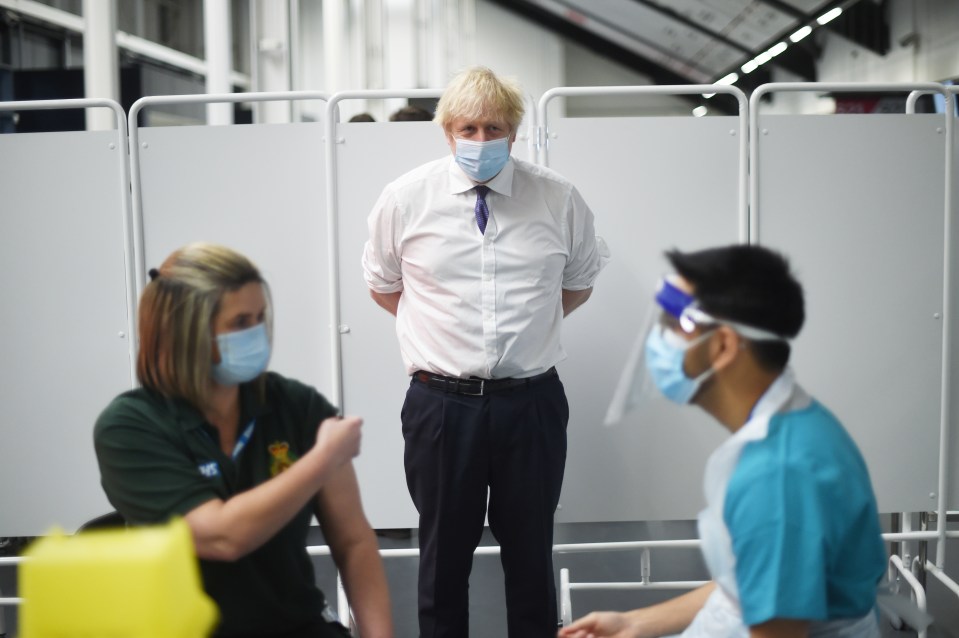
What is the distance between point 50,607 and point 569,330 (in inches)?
86.2

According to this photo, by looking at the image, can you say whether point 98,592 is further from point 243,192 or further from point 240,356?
point 243,192

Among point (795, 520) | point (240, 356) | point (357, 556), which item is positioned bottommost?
point (357, 556)

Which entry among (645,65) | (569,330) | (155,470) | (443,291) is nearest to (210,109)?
(569,330)

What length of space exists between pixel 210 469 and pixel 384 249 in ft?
4.15

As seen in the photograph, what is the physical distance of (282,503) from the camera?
105 centimetres

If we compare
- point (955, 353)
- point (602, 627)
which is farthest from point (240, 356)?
point (955, 353)

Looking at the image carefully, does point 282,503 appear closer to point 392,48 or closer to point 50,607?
point 50,607

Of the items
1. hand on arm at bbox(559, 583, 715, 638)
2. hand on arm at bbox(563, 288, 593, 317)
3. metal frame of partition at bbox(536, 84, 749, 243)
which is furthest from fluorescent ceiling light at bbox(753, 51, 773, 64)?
hand on arm at bbox(559, 583, 715, 638)

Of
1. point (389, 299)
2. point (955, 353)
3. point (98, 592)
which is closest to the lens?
point (98, 592)

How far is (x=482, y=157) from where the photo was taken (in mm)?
2105

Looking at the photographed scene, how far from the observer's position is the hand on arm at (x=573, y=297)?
251cm

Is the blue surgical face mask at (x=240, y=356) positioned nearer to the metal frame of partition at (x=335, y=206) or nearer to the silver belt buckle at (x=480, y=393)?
the silver belt buckle at (x=480, y=393)

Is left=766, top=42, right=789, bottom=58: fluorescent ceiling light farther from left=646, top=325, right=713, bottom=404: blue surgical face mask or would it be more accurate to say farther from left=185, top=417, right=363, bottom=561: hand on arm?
left=185, top=417, right=363, bottom=561: hand on arm

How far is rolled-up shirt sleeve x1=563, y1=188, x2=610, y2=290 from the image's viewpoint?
2309 millimetres
